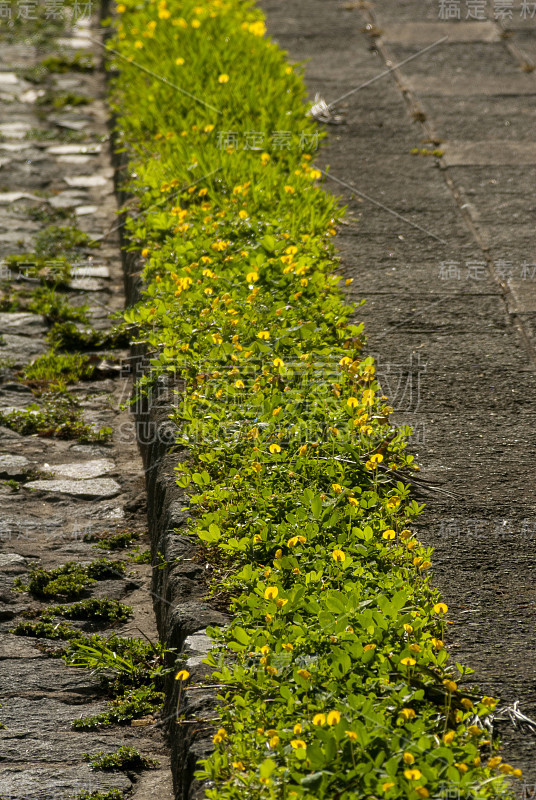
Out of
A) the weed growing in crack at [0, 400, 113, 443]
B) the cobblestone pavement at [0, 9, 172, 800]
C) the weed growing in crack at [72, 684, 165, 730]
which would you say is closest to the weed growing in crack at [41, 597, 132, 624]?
the cobblestone pavement at [0, 9, 172, 800]

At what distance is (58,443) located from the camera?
3.79 m

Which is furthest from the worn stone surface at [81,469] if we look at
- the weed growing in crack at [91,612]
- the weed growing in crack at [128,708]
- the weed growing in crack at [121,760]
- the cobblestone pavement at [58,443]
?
the weed growing in crack at [121,760]

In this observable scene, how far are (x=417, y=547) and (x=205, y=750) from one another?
2.71 feet

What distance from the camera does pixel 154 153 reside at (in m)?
5.07

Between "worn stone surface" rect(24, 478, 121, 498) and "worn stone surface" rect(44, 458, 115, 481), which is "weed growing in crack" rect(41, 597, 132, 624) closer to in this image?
"worn stone surface" rect(24, 478, 121, 498)

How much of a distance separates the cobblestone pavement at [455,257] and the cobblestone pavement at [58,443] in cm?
98

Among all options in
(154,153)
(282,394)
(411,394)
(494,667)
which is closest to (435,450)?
(411,394)

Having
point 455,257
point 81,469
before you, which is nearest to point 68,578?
point 81,469

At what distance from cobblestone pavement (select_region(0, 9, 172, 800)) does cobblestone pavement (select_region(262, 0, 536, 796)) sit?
0.98 m

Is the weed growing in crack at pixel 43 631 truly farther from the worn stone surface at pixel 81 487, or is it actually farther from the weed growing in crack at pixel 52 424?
the weed growing in crack at pixel 52 424

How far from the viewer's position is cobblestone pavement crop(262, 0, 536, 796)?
2588 millimetres

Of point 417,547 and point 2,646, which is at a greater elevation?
point 417,547

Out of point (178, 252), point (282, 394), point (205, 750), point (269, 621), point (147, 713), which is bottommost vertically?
point (147, 713)

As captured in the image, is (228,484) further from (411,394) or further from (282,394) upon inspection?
(411,394)
